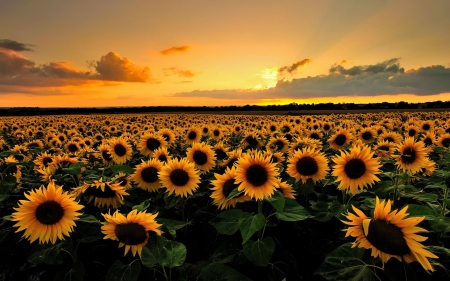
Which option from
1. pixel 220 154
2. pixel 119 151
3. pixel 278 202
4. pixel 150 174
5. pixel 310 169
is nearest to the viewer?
pixel 278 202

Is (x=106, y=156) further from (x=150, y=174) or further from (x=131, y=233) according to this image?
(x=131, y=233)

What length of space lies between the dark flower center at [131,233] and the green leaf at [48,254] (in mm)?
572

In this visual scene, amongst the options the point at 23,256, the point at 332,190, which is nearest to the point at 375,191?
the point at 332,190

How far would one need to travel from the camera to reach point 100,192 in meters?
3.40

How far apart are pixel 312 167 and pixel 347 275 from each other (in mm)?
1855

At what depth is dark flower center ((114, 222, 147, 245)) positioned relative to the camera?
8.12ft

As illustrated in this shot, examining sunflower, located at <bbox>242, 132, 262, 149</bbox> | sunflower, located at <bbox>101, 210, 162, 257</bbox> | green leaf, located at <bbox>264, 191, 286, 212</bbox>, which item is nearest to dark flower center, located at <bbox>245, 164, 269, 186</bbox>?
green leaf, located at <bbox>264, 191, 286, 212</bbox>

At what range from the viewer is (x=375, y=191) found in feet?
11.7

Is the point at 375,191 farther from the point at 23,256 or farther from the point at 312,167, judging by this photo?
the point at 23,256

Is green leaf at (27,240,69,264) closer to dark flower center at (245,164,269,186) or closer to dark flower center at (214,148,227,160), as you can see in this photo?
dark flower center at (245,164,269,186)

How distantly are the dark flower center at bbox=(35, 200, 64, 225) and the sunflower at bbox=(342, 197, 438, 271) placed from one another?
7.66 feet

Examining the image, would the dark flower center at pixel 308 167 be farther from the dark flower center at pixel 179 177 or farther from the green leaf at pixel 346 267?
the green leaf at pixel 346 267

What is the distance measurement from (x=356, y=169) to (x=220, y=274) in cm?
210

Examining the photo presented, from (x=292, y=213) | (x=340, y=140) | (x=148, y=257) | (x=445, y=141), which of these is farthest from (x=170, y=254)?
(x=445, y=141)
